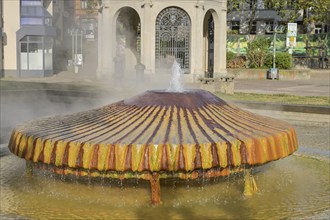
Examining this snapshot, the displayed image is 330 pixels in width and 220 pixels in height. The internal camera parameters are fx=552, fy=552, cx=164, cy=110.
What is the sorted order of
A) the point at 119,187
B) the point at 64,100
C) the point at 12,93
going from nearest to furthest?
the point at 119,187 → the point at 64,100 → the point at 12,93

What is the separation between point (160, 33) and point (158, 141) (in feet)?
68.3

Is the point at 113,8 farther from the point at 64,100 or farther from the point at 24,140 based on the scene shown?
the point at 24,140

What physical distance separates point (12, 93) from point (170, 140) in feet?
47.3

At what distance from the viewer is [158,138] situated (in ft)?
14.6

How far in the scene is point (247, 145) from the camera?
14.7 feet

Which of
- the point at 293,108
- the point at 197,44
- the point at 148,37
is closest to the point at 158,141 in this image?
the point at 293,108

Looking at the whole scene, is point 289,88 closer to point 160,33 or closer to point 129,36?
point 160,33

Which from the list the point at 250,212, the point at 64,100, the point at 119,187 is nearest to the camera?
the point at 250,212

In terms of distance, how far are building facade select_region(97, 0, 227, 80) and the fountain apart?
1823cm

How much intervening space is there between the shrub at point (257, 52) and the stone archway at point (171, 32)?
10.5 meters

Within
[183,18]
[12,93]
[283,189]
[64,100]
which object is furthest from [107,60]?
[283,189]

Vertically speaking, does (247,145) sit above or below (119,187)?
above

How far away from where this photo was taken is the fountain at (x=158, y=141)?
14.0ft

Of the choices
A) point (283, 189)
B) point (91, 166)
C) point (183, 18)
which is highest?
point (183, 18)
